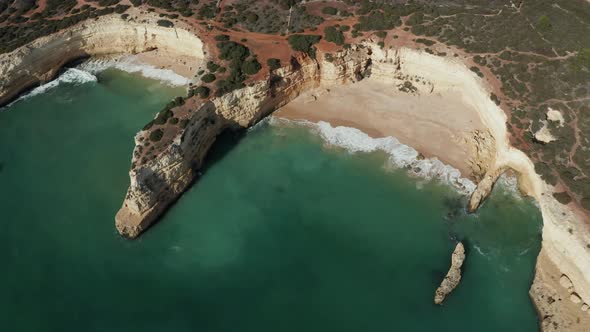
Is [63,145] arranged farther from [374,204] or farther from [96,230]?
[374,204]

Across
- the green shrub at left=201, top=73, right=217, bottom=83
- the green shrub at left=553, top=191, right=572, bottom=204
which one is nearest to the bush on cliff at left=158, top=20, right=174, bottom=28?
the green shrub at left=201, top=73, right=217, bottom=83

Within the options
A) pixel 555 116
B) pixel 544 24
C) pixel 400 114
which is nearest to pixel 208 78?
pixel 400 114

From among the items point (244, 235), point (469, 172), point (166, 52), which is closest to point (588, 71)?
point (469, 172)

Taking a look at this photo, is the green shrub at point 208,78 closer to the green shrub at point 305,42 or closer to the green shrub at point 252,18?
the green shrub at point 305,42

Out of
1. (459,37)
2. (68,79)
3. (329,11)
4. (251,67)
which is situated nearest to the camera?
(251,67)

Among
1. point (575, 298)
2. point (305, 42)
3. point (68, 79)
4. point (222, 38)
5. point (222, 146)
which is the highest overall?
point (305, 42)

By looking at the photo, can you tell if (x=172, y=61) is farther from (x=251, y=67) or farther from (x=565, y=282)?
(x=565, y=282)
